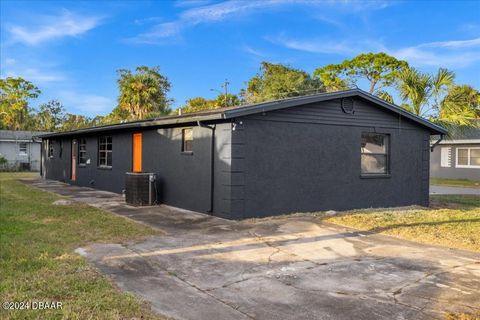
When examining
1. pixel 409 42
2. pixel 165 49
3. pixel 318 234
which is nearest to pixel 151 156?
pixel 318 234

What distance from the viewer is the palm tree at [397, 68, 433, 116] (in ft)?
51.3

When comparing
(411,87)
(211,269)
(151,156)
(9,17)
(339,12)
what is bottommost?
(211,269)

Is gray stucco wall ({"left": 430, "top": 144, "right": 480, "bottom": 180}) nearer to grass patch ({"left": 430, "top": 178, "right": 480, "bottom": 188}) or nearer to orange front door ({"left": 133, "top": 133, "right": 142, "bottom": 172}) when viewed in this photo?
grass patch ({"left": 430, "top": 178, "right": 480, "bottom": 188})

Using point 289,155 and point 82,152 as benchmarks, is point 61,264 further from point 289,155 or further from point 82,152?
point 82,152

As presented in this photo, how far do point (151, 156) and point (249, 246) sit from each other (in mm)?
6703

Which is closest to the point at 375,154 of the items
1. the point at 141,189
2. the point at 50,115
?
the point at 141,189

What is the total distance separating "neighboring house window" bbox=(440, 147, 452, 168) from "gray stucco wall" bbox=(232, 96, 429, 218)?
45.2 feet

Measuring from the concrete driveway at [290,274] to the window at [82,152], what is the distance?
39.0ft

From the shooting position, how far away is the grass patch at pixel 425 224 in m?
7.28

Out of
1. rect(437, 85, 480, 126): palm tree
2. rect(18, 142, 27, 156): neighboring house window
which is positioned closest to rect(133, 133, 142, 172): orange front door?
rect(437, 85, 480, 126): palm tree

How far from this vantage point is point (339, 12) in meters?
20.4

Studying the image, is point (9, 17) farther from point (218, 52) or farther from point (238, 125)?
point (218, 52)

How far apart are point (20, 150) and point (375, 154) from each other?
3285 centimetres

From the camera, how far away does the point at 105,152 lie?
16.4 meters
